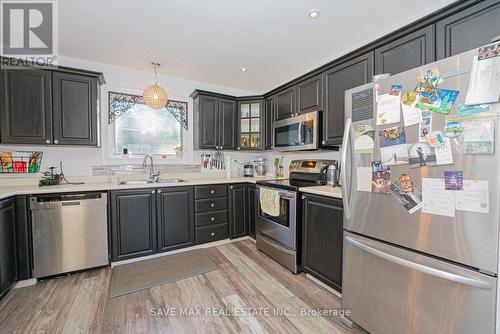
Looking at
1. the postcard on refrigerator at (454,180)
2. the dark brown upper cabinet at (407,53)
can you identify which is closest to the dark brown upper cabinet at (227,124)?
the dark brown upper cabinet at (407,53)

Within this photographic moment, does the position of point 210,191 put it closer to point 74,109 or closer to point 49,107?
point 74,109

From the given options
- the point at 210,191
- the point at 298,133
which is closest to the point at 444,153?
the point at 298,133

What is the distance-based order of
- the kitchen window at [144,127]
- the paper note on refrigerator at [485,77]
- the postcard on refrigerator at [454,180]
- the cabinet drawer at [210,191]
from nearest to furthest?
1. the paper note on refrigerator at [485,77]
2. the postcard on refrigerator at [454,180]
3. the cabinet drawer at [210,191]
4. the kitchen window at [144,127]

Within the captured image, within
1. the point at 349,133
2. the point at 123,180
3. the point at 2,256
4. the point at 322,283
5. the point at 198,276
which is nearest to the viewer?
the point at 349,133

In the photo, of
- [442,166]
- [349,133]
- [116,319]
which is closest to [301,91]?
[349,133]

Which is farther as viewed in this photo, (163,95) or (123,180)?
(123,180)

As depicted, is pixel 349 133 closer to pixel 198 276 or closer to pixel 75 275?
pixel 198 276

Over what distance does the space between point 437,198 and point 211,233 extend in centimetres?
263

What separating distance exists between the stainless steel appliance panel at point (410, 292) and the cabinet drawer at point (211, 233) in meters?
1.90

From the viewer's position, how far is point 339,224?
1877 millimetres

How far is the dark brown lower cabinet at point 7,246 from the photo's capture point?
1867mm

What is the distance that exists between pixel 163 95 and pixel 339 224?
8.06 feet

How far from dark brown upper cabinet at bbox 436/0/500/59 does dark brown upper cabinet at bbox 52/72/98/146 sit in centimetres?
350

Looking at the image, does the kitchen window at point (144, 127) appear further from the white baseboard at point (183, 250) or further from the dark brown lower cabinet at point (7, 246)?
the white baseboard at point (183, 250)
